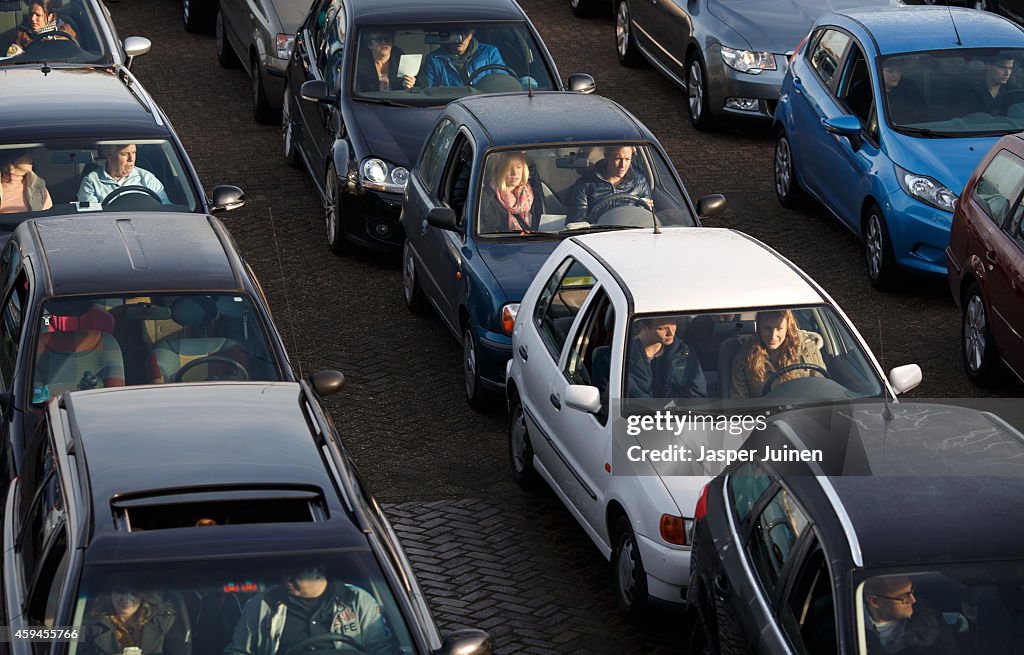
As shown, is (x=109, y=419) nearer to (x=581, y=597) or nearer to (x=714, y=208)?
(x=581, y=597)

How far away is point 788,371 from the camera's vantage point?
30.7ft

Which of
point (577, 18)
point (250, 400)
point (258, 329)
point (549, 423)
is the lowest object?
point (577, 18)

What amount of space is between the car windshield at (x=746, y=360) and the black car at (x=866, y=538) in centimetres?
139

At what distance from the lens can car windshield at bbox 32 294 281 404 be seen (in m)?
9.20

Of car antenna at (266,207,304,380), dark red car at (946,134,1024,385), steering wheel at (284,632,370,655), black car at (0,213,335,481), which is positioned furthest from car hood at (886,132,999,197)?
steering wheel at (284,632,370,655)

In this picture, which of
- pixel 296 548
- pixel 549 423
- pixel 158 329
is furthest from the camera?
pixel 549 423

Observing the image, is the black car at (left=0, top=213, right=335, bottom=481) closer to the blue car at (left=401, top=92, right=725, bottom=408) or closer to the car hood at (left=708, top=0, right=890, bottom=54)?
the blue car at (left=401, top=92, right=725, bottom=408)

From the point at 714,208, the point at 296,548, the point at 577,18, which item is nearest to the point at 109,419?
the point at 296,548

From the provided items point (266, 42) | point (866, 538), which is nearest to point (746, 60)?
point (266, 42)

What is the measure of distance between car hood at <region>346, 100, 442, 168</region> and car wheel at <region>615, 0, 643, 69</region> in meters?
5.83

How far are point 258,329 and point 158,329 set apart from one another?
0.52m

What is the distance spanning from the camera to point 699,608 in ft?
25.0

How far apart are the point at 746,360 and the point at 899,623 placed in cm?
316

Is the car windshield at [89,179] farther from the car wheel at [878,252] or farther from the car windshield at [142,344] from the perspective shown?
the car wheel at [878,252]
